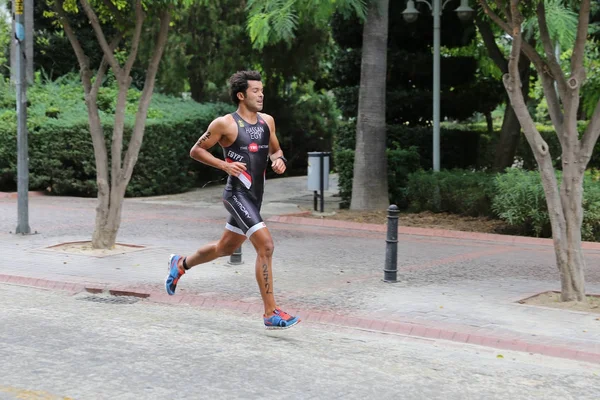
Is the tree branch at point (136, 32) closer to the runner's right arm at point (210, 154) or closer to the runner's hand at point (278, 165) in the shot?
the runner's right arm at point (210, 154)

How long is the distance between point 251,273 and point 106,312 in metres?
2.52

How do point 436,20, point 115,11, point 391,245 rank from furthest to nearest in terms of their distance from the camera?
point 436,20, point 115,11, point 391,245

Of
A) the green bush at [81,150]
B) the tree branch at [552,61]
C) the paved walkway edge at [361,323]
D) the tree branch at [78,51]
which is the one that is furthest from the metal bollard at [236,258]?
the green bush at [81,150]

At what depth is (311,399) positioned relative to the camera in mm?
5922

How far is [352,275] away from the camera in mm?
11086

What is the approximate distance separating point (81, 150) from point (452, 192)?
28.9 ft

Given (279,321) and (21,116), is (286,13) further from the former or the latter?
(279,321)

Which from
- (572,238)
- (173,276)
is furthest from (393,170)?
(173,276)

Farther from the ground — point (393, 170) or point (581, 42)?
point (581, 42)

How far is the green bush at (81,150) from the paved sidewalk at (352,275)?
11.3 feet

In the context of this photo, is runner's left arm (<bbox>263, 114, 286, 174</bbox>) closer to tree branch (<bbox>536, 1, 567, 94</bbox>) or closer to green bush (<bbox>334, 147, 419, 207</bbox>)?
tree branch (<bbox>536, 1, 567, 94</bbox>)

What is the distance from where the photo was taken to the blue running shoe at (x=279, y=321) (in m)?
7.82

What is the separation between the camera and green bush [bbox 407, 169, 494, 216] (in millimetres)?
16406

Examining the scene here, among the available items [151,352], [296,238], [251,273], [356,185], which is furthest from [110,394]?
[356,185]
